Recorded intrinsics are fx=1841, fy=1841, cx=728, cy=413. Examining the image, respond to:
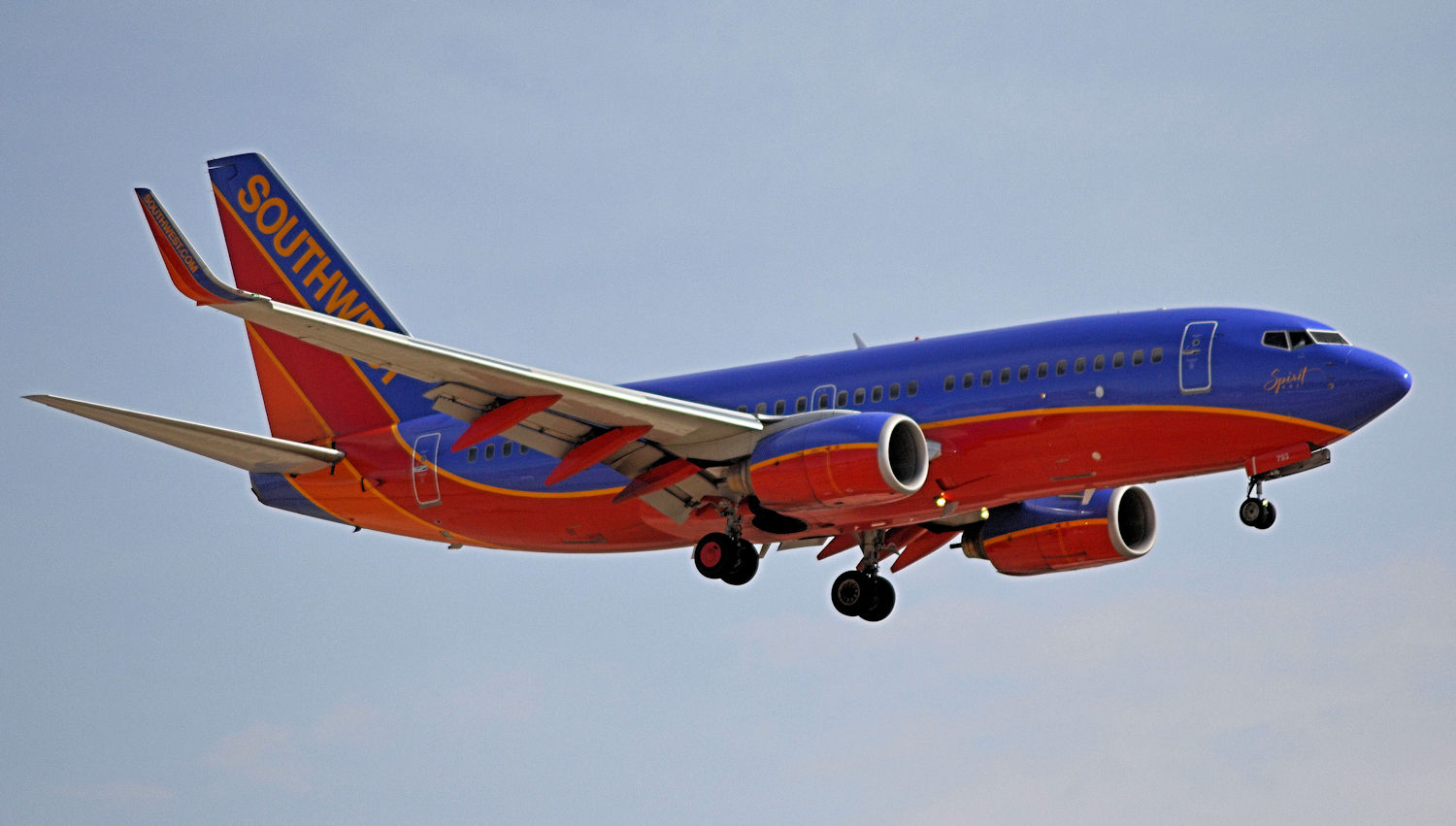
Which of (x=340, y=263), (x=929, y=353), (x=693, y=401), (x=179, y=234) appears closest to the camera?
(x=179, y=234)

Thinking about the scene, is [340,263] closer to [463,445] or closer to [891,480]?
[463,445]

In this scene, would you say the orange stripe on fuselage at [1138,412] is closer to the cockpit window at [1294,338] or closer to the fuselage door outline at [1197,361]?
the fuselage door outline at [1197,361]

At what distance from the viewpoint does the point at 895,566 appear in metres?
41.1

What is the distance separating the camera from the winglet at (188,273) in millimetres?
27844

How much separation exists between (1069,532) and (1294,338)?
29.3ft

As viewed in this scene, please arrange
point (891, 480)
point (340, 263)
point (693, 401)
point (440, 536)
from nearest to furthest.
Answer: point (891, 480) < point (693, 401) < point (440, 536) < point (340, 263)

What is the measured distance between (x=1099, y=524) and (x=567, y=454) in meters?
11.9

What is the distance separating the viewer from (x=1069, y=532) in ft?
131

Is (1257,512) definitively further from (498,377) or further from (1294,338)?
(498,377)

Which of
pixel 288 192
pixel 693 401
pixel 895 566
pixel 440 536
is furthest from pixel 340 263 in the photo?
pixel 895 566

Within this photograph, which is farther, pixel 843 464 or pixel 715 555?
pixel 715 555

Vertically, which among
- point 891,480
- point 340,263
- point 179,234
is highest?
point 340,263

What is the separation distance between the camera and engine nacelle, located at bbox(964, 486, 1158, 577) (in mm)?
39656

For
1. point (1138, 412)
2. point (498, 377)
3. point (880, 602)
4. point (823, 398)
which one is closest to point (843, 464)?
point (823, 398)
